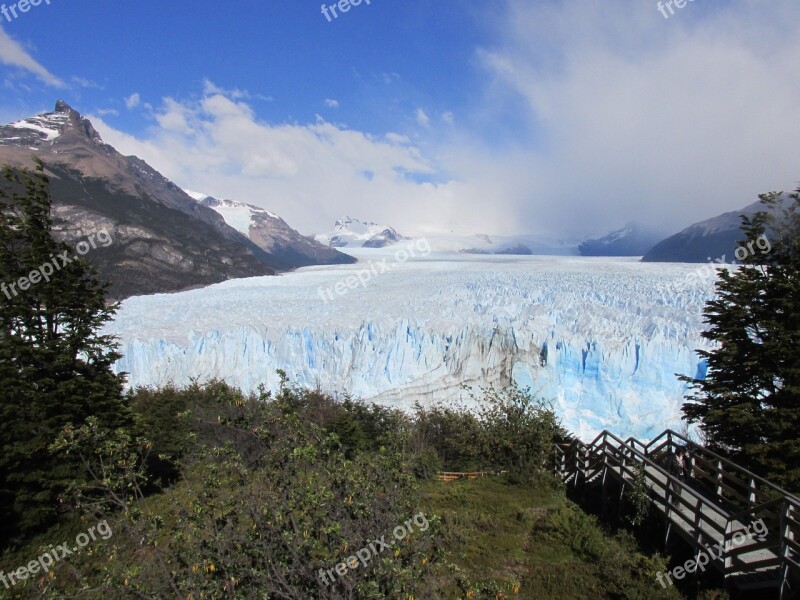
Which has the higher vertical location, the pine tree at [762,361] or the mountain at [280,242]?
the mountain at [280,242]

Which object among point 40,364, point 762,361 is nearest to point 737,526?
point 762,361

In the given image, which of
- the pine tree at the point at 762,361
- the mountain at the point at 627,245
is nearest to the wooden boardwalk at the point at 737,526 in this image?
the pine tree at the point at 762,361

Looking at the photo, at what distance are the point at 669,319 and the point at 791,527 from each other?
53.2ft

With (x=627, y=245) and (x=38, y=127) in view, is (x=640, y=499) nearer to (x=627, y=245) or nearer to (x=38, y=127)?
(x=627, y=245)

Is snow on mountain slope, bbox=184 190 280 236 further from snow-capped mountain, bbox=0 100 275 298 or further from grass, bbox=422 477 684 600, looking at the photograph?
grass, bbox=422 477 684 600

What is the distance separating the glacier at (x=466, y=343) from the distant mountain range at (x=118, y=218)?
39104 mm

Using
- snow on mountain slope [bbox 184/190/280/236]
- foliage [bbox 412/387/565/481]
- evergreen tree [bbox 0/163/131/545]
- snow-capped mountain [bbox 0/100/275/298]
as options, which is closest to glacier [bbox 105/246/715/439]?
foliage [bbox 412/387/565/481]

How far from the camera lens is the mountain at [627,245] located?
8882cm

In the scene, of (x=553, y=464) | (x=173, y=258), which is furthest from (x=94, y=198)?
(x=553, y=464)

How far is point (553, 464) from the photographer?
11992 millimetres

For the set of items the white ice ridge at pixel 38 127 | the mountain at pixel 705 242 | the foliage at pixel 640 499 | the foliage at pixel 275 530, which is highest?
the white ice ridge at pixel 38 127

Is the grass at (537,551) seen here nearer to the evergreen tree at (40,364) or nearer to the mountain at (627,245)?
the evergreen tree at (40,364)

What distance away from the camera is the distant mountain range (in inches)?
2689

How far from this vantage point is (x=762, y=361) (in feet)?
33.9
